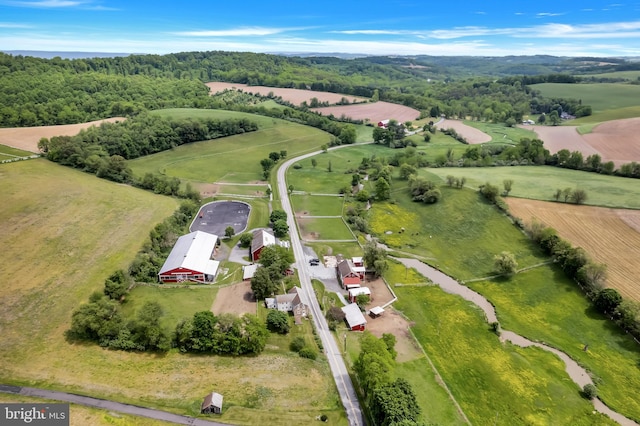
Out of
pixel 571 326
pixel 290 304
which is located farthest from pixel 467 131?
pixel 290 304

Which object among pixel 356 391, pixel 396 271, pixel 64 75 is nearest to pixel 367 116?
pixel 396 271

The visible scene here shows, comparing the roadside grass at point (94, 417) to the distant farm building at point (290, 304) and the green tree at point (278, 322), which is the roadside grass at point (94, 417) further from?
the distant farm building at point (290, 304)

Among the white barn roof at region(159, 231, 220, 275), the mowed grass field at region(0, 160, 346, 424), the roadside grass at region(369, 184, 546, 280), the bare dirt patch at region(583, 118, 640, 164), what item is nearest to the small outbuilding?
the mowed grass field at region(0, 160, 346, 424)

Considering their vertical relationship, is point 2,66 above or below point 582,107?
above

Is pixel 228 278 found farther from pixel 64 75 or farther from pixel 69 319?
pixel 64 75

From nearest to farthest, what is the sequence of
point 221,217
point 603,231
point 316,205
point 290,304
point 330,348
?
point 330,348 < point 290,304 < point 603,231 < point 221,217 < point 316,205

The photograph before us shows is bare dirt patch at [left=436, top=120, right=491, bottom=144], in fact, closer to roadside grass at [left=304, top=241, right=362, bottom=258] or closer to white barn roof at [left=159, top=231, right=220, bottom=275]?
roadside grass at [left=304, top=241, right=362, bottom=258]

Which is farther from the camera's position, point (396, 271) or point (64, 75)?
point (64, 75)

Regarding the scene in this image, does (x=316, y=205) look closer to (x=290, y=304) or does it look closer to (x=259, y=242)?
(x=259, y=242)
